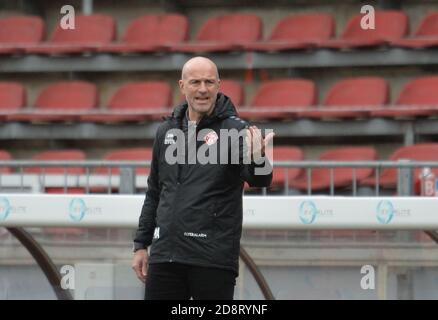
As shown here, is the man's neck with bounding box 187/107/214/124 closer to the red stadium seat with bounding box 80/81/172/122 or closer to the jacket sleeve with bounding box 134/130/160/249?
the jacket sleeve with bounding box 134/130/160/249

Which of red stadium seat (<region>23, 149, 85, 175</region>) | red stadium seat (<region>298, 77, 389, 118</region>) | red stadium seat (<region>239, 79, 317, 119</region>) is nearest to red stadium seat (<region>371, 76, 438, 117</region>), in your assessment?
red stadium seat (<region>298, 77, 389, 118</region>)

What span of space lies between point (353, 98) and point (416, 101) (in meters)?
0.68

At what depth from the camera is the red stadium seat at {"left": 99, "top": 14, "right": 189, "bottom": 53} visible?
12789 millimetres

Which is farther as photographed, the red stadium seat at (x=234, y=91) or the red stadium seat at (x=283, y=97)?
the red stadium seat at (x=234, y=91)

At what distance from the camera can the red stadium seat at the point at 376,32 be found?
39.6 feet

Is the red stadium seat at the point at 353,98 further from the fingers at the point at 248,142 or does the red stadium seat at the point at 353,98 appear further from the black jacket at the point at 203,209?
the fingers at the point at 248,142

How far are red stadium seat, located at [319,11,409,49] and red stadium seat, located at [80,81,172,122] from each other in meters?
1.86

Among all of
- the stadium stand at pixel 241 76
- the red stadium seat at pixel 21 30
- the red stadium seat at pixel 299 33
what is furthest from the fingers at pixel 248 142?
the red stadium seat at pixel 21 30

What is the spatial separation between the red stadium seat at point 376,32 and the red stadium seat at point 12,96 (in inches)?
140

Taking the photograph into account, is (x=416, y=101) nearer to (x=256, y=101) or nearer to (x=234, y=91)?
(x=256, y=101)

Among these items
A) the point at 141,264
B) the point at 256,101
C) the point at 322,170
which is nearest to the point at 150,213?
the point at 141,264

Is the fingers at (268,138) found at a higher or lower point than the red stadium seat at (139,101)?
lower
